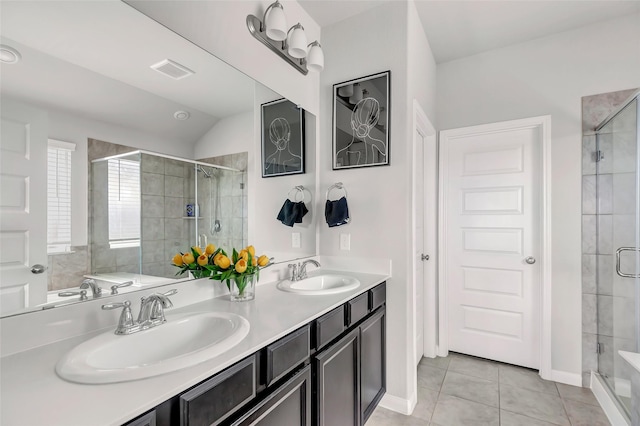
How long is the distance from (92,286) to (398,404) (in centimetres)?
188

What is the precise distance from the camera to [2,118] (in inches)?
32.9

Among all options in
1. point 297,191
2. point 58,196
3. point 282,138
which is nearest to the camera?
point 58,196

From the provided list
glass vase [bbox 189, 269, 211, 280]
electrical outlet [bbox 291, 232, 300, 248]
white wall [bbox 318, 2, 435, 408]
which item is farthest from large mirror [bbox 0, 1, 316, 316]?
white wall [bbox 318, 2, 435, 408]

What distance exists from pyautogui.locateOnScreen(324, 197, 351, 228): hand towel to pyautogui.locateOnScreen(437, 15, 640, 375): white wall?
1677mm

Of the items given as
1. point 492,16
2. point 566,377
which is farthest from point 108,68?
point 566,377

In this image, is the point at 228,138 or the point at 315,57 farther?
the point at 315,57

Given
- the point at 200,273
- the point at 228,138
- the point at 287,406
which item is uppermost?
the point at 228,138

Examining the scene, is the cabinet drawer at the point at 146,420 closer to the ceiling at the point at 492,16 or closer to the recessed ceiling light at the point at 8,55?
the recessed ceiling light at the point at 8,55

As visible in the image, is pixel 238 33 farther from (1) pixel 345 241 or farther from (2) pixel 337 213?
(1) pixel 345 241

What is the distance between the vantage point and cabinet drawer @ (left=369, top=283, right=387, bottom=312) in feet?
5.91

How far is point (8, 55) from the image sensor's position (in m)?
0.85

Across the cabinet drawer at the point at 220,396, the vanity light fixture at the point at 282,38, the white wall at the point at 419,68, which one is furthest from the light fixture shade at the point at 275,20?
the cabinet drawer at the point at 220,396

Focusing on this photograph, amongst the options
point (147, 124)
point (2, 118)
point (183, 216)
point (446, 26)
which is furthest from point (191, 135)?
point (446, 26)

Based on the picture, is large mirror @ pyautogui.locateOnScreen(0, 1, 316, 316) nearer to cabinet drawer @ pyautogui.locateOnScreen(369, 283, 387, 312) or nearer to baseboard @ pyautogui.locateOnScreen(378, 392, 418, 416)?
cabinet drawer @ pyautogui.locateOnScreen(369, 283, 387, 312)
